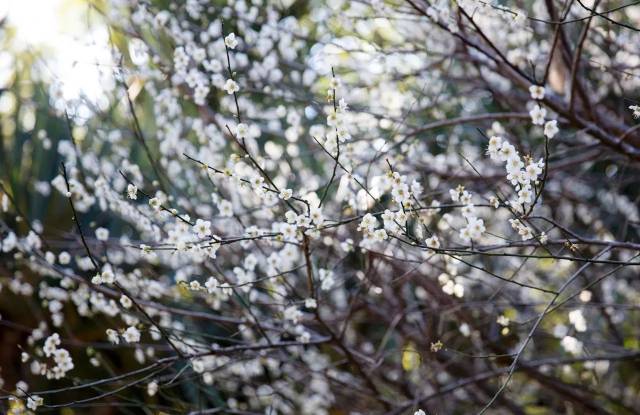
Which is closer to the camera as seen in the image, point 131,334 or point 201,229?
point 201,229

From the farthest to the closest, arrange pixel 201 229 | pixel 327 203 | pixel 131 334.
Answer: pixel 327 203 → pixel 131 334 → pixel 201 229

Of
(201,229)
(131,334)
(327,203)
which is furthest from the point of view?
(327,203)

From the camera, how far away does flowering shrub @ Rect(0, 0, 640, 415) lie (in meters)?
3.17

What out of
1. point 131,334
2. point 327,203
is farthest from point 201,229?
point 327,203

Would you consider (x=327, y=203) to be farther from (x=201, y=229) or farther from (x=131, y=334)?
(x=201, y=229)

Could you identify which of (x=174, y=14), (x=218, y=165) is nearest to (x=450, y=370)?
(x=218, y=165)

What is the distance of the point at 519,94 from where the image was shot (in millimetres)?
4117

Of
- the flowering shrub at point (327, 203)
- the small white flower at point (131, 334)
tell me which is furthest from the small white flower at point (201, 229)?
the small white flower at point (131, 334)

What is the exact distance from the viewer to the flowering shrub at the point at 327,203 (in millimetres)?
3166

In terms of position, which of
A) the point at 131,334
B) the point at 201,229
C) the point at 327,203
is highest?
the point at 327,203

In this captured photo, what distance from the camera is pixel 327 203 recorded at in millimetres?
4266

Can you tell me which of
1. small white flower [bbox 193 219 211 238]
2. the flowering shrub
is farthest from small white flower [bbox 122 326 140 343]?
small white flower [bbox 193 219 211 238]

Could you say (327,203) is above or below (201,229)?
above

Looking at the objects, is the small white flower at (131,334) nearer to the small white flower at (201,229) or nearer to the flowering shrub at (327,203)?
the flowering shrub at (327,203)
